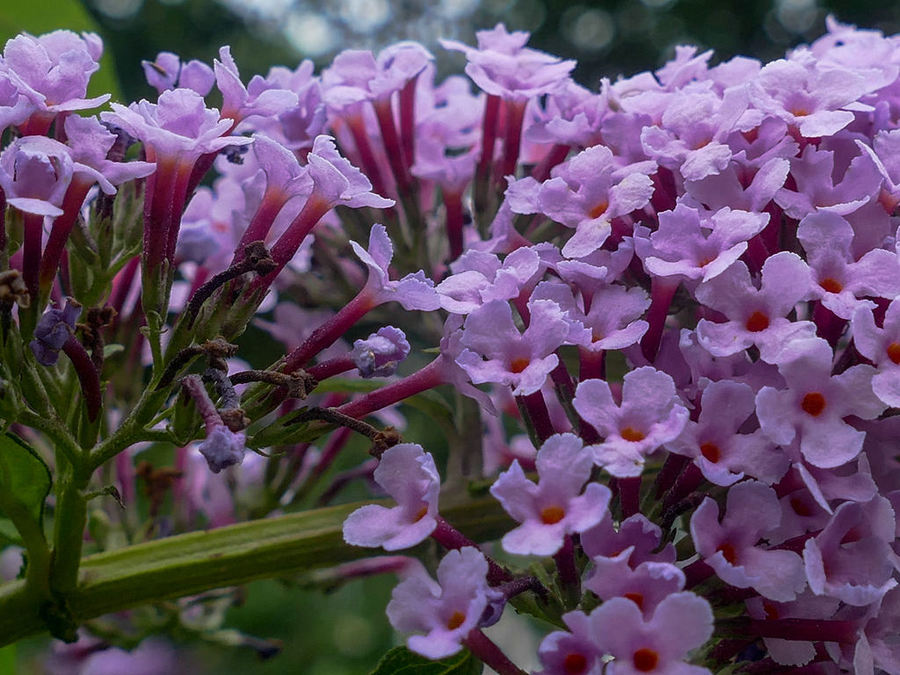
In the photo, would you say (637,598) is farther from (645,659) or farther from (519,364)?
(519,364)

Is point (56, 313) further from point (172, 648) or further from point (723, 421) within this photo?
point (172, 648)

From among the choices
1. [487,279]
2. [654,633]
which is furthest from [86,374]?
[654,633]

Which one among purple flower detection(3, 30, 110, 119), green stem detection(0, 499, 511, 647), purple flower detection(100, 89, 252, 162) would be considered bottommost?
green stem detection(0, 499, 511, 647)

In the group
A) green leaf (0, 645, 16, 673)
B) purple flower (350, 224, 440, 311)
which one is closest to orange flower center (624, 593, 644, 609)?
purple flower (350, 224, 440, 311)

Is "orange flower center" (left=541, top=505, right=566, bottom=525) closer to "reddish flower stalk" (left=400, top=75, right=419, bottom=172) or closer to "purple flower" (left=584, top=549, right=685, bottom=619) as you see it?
"purple flower" (left=584, top=549, right=685, bottom=619)

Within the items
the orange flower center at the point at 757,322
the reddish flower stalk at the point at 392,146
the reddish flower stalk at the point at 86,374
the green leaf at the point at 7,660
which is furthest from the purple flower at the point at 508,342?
the green leaf at the point at 7,660

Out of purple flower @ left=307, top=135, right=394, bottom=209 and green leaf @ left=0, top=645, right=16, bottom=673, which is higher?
purple flower @ left=307, top=135, right=394, bottom=209

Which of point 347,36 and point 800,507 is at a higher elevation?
point 800,507
